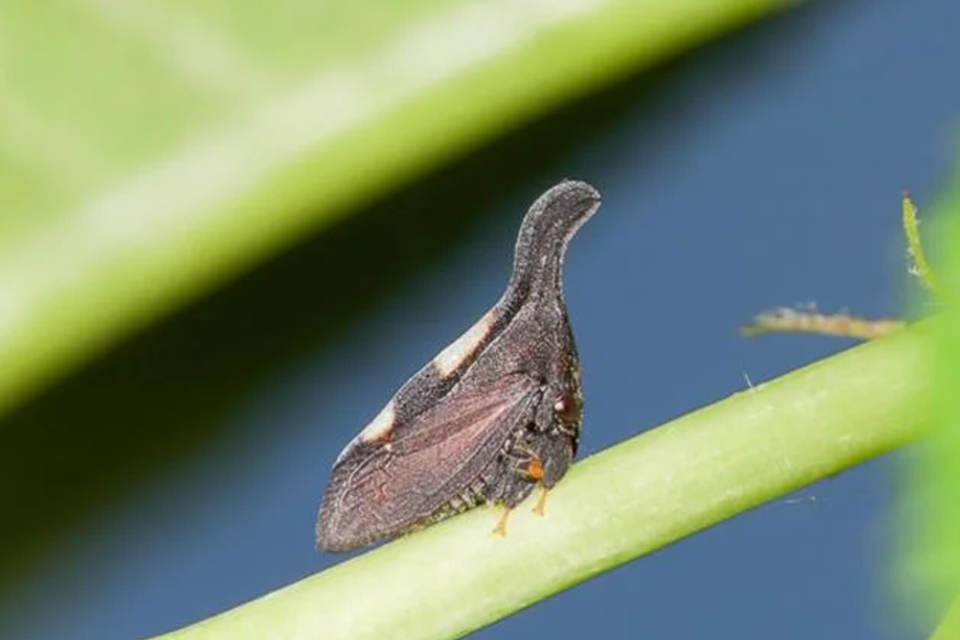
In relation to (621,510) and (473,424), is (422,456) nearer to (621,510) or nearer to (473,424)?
(473,424)

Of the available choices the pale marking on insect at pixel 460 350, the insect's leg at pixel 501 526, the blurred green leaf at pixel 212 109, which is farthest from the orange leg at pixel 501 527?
the blurred green leaf at pixel 212 109

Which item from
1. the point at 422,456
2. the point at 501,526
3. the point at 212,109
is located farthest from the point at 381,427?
the point at 212,109

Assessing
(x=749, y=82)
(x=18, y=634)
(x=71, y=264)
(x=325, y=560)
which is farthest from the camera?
(x=18, y=634)

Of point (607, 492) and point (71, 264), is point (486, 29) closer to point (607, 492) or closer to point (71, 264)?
point (71, 264)

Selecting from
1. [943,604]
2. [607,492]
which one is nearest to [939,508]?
[943,604]

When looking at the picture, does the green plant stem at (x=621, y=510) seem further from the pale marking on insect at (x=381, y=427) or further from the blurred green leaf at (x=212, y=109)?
the blurred green leaf at (x=212, y=109)
